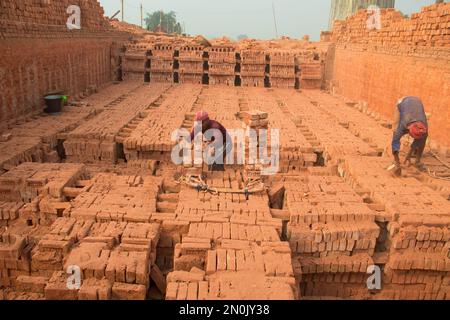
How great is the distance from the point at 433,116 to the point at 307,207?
5024 mm

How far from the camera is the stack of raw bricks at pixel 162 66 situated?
17.4 meters

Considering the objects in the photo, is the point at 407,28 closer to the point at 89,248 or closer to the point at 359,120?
the point at 359,120

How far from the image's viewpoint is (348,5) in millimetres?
59375

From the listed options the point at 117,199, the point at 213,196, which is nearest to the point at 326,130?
the point at 213,196

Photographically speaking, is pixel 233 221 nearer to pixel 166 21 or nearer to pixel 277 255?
pixel 277 255

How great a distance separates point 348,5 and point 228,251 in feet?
207

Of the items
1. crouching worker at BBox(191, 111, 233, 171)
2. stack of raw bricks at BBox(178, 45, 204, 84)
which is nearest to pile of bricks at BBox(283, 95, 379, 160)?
crouching worker at BBox(191, 111, 233, 171)

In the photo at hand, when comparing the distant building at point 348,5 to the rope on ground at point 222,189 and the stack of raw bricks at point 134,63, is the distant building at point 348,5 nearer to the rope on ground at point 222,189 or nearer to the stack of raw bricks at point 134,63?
the stack of raw bricks at point 134,63

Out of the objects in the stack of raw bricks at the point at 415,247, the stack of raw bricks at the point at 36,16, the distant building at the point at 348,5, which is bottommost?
the stack of raw bricks at the point at 415,247

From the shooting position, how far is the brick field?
4.40 m

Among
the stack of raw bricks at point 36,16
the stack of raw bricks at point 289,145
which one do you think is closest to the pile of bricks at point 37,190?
the stack of raw bricks at point 289,145

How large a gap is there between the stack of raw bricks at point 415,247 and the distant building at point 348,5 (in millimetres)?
55160

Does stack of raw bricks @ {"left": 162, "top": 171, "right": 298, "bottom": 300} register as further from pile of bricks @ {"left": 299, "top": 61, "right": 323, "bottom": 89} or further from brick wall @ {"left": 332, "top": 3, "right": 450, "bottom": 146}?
pile of bricks @ {"left": 299, "top": 61, "right": 323, "bottom": 89}
